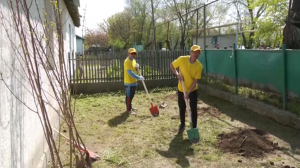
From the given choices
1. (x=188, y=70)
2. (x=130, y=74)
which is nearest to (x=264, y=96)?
(x=188, y=70)

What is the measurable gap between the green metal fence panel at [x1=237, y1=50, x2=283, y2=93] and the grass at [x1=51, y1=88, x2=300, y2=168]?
2.72 feet

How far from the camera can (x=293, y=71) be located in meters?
5.71

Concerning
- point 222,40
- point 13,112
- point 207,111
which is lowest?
point 207,111

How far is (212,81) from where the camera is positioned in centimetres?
941

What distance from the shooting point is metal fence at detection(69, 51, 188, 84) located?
1030cm

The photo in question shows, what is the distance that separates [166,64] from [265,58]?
542 centimetres

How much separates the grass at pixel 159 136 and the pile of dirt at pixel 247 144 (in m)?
0.13

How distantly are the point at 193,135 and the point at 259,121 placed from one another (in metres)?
1.96

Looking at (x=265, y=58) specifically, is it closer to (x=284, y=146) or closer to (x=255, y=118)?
(x=255, y=118)

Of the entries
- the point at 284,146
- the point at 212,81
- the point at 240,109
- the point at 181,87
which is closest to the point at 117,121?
the point at 181,87

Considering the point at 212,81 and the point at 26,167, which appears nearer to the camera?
the point at 26,167

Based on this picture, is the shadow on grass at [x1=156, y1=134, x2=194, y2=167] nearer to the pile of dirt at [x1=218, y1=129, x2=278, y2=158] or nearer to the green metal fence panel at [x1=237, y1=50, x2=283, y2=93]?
the pile of dirt at [x1=218, y1=129, x2=278, y2=158]

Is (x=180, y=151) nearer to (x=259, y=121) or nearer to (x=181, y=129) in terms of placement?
(x=181, y=129)

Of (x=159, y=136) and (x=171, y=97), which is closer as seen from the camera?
(x=159, y=136)
